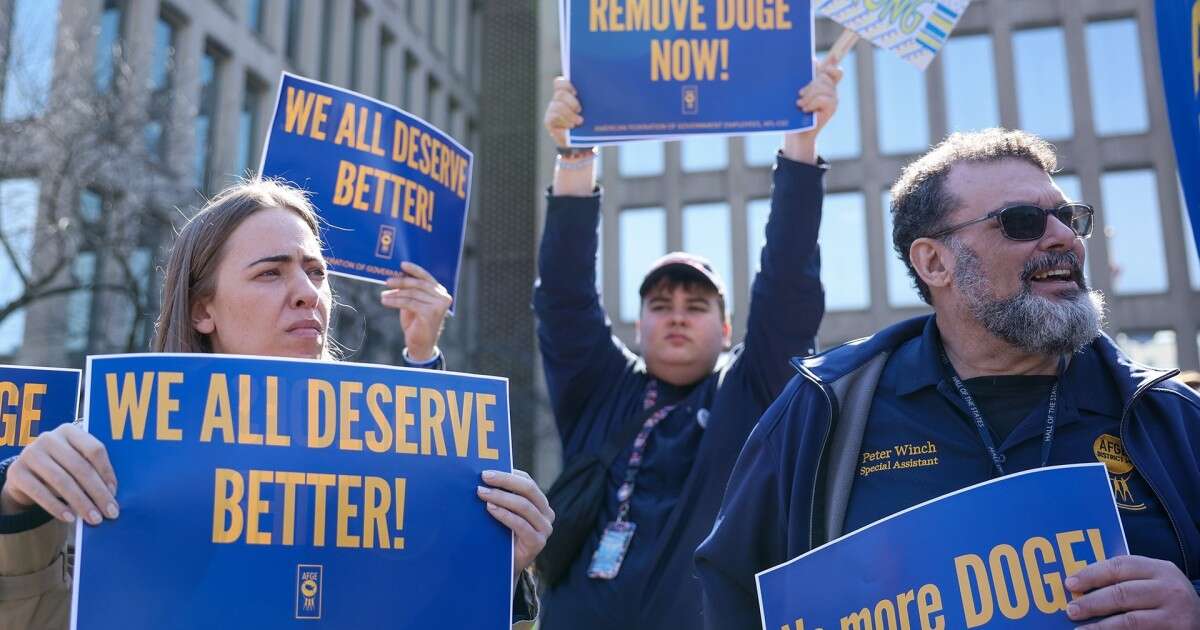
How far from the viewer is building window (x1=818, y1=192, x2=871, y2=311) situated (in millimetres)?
29656

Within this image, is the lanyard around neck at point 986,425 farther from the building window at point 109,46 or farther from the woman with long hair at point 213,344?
the building window at point 109,46

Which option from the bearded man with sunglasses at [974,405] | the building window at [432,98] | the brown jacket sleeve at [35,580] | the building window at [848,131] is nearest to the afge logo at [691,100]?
the bearded man with sunglasses at [974,405]

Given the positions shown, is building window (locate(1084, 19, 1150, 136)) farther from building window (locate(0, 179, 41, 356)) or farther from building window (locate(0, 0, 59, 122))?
building window (locate(0, 179, 41, 356))

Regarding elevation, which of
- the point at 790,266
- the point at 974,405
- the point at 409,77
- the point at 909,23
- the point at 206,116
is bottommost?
the point at 974,405

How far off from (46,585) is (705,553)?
1339mm

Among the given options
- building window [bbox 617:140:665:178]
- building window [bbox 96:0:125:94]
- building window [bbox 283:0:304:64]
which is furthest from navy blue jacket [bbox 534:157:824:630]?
building window [bbox 617:140:665:178]

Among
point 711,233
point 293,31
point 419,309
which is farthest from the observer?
point 711,233

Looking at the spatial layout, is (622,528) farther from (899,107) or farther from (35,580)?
(899,107)

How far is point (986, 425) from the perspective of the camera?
2.53 meters

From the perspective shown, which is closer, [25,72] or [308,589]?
[308,589]

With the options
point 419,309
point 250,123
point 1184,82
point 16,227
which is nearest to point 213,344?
point 419,309

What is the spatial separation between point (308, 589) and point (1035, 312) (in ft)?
5.34

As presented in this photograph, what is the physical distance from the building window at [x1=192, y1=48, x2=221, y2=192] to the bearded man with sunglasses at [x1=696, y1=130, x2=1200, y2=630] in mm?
16232

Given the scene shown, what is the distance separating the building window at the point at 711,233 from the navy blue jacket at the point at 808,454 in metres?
27.7
